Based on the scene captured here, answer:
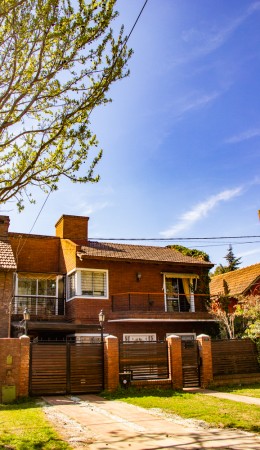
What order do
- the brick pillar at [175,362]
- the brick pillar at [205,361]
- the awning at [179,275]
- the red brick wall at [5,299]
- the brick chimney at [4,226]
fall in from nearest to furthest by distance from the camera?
1. the brick pillar at [175,362]
2. the brick pillar at [205,361]
3. the red brick wall at [5,299]
4. the brick chimney at [4,226]
5. the awning at [179,275]

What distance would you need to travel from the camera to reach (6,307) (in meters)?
18.7

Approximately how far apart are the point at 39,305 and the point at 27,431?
1387 cm

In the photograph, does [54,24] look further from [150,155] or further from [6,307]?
[6,307]

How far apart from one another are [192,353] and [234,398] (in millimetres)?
3051

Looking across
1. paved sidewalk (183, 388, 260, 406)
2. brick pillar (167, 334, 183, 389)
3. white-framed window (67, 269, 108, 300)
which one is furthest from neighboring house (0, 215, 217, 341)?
paved sidewalk (183, 388, 260, 406)

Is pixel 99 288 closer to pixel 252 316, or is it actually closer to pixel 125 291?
pixel 125 291

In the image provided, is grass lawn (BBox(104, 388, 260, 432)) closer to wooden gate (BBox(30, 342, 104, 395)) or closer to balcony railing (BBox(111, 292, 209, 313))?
wooden gate (BBox(30, 342, 104, 395))

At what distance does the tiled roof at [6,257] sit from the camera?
18692 mm

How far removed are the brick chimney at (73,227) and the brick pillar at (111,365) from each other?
10.6 m

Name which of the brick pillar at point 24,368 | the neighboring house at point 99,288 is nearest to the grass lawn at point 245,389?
the neighboring house at point 99,288

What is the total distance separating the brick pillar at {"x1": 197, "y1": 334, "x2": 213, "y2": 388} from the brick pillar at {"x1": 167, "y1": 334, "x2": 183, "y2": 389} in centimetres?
92

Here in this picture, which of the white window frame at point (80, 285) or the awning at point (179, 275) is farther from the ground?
the awning at point (179, 275)

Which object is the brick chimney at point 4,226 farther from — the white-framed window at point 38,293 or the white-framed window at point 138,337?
the white-framed window at point 138,337

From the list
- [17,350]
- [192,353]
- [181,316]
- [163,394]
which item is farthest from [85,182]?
[181,316]
